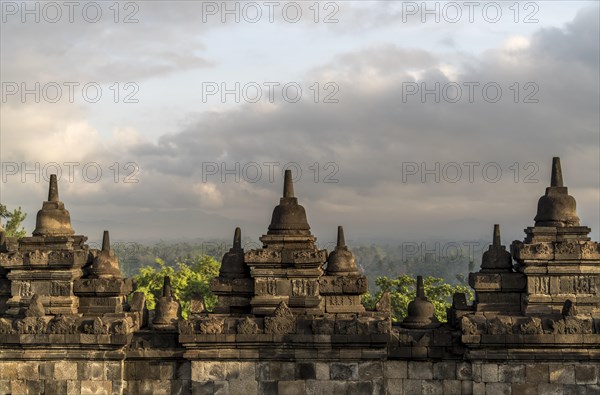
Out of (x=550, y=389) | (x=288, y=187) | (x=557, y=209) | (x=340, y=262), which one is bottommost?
(x=550, y=389)

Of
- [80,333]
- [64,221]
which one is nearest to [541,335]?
[80,333]

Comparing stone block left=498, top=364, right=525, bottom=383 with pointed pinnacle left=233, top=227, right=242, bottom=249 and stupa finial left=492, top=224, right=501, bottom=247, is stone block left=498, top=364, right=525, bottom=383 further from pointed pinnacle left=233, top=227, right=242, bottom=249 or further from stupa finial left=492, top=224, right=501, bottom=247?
pointed pinnacle left=233, top=227, right=242, bottom=249

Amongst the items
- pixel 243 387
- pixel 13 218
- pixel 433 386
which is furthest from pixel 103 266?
pixel 13 218

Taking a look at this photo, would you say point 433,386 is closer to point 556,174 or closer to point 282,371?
point 282,371

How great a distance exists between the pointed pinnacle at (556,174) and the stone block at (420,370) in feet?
15.5

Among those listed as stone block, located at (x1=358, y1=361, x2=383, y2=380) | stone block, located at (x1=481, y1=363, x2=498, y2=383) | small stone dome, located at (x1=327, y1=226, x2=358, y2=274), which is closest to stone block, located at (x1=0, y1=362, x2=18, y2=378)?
stone block, located at (x1=358, y1=361, x2=383, y2=380)

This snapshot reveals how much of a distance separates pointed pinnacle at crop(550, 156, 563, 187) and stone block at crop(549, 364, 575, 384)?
3.98 meters

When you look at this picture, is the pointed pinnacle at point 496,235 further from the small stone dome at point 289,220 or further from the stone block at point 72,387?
the stone block at point 72,387

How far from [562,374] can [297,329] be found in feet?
16.6

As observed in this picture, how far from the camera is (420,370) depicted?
17.5 metres

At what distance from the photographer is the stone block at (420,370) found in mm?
17500

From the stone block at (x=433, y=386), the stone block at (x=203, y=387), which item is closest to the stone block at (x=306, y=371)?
the stone block at (x=203, y=387)

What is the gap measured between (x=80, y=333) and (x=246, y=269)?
3581 millimetres

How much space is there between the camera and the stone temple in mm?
17109
